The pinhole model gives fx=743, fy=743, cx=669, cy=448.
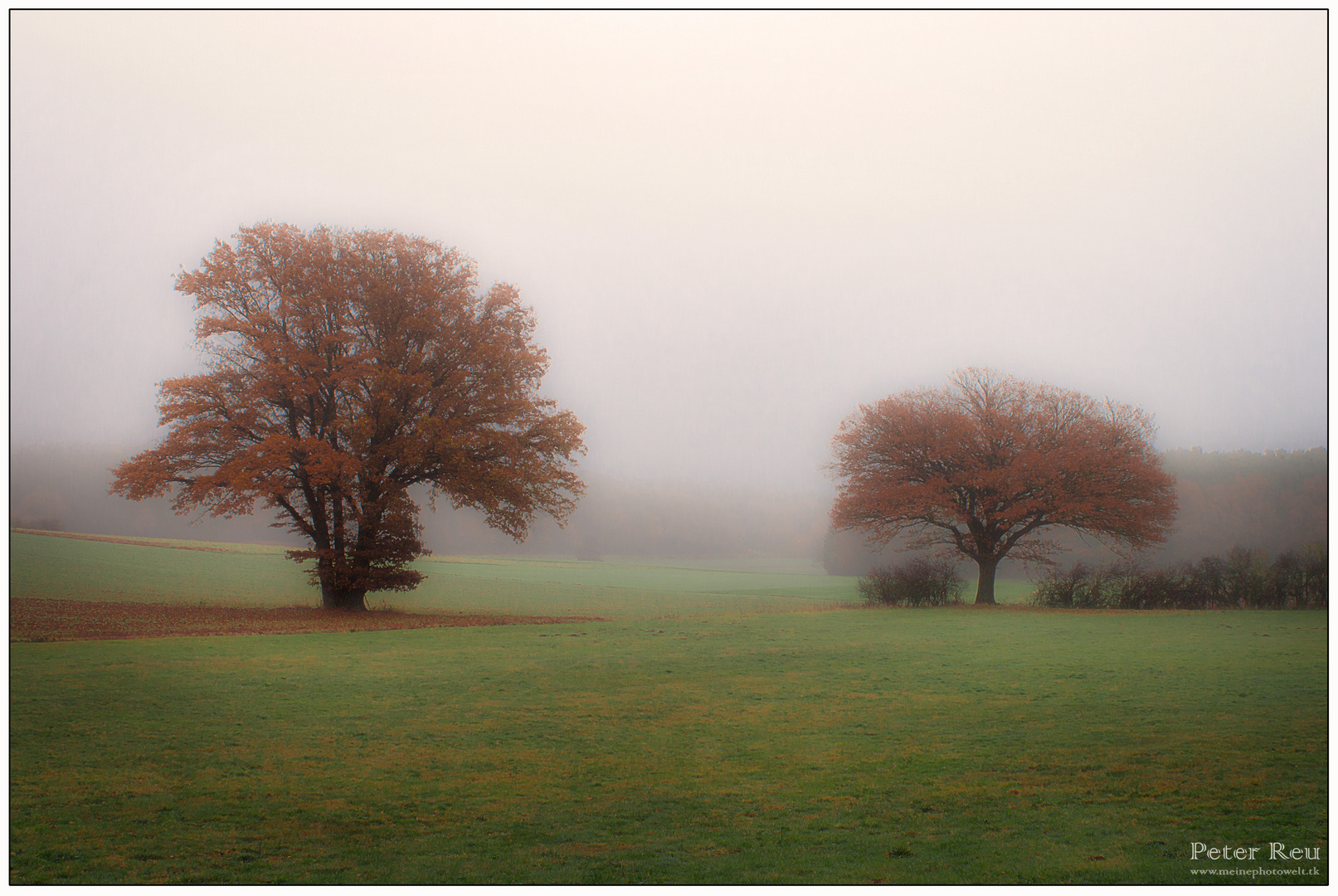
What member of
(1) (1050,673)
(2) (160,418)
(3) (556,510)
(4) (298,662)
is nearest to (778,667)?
(1) (1050,673)

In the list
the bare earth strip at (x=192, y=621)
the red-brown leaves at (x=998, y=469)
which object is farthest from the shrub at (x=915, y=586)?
the bare earth strip at (x=192, y=621)

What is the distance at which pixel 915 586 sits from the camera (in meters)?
25.9

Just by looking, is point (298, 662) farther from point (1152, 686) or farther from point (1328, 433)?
point (1328, 433)

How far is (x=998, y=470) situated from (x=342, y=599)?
20.3 meters

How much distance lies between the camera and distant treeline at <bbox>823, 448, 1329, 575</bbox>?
68.8 feet

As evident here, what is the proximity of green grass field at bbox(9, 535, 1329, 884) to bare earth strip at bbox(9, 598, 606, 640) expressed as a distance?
1.61 m

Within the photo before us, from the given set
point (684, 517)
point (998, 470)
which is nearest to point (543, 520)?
point (684, 517)

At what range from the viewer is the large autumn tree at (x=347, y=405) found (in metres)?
17.6

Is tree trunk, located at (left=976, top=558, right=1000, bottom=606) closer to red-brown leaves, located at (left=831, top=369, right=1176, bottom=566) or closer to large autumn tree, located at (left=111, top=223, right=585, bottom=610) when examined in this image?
red-brown leaves, located at (left=831, top=369, right=1176, bottom=566)

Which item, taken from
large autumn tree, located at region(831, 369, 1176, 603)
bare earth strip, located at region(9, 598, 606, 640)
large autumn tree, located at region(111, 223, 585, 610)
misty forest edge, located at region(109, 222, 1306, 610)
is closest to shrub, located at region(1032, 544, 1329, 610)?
large autumn tree, located at region(831, 369, 1176, 603)

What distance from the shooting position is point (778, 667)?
476 inches

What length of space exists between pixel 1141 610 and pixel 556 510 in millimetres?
18058

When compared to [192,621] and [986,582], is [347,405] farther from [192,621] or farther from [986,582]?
[986,582]

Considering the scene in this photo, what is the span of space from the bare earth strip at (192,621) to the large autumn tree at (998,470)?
11.9 m
